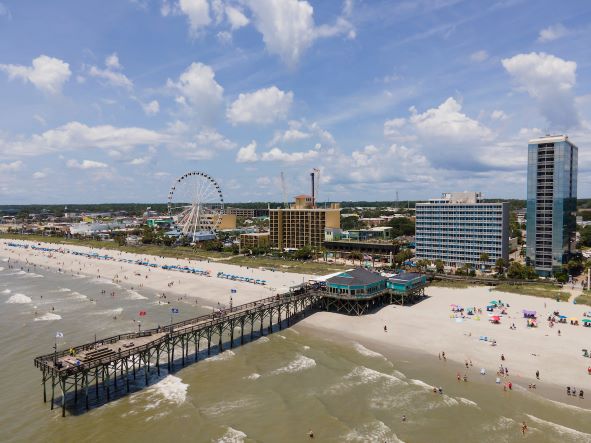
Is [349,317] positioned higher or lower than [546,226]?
lower

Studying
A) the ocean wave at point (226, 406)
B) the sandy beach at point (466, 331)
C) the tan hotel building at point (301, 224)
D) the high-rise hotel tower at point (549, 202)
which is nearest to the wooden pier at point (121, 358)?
the ocean wave at point (226, 406)

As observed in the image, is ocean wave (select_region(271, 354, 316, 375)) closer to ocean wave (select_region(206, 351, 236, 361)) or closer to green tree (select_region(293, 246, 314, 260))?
ocean wave (select_region(206, 351, 236, 361))

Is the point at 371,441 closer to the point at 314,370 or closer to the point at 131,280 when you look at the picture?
the point at 314,370

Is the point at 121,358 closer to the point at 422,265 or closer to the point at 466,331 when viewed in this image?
the point at 466,331

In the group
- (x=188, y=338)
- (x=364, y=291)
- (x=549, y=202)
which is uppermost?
(x=549, y=202)

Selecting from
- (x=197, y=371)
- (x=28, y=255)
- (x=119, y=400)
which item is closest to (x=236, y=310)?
(x=197, y=371)

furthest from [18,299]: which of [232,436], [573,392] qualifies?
[573,392]
